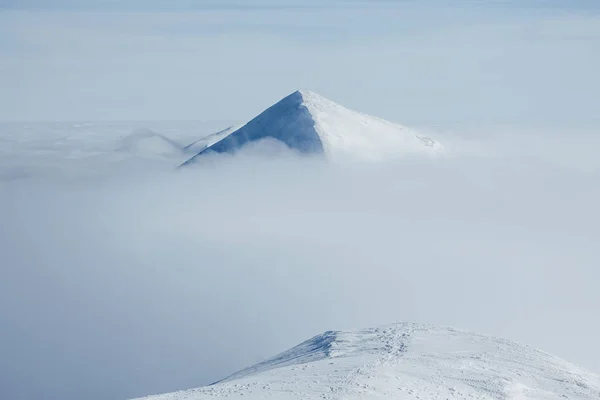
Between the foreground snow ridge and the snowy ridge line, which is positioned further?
the snowy ridge line

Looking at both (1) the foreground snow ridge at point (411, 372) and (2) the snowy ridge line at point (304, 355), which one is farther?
(2) the snowy ridge line at point (304, 355)

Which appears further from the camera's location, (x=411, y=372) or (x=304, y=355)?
(x=304, y=355)

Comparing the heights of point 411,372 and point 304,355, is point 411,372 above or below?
below

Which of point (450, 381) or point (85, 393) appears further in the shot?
point (85, 393)

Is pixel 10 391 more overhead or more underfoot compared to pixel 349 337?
more underfoot

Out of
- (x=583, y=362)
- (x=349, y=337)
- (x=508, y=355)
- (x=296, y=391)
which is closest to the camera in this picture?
(x=296, y=391)

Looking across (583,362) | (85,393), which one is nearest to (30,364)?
(85,393)

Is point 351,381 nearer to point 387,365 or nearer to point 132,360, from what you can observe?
point 387,365

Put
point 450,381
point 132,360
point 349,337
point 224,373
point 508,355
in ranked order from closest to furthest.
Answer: point 450,381 → point 508,355 → point 349,337 → point 224,373 → point 132,360
